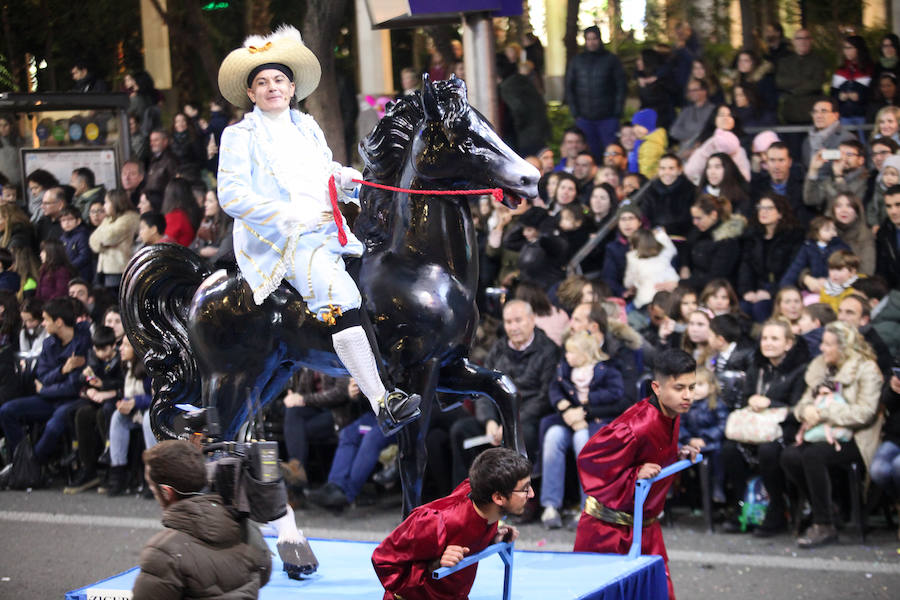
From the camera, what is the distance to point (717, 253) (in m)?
9.45

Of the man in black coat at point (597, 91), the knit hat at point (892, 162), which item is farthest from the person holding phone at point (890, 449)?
the man in black coat at point (597, 91)

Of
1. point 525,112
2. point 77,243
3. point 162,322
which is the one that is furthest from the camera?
point 525,112

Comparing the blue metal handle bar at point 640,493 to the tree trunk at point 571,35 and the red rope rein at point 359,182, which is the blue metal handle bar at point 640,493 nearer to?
the red rope rein at point 359,182

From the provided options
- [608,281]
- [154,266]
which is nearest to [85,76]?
[608,281]

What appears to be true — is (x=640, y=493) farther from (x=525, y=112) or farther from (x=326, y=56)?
(x=525, y=112)

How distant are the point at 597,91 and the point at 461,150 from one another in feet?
24.6

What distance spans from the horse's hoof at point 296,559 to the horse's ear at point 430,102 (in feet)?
6.40

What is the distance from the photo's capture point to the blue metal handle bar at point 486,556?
4.60m

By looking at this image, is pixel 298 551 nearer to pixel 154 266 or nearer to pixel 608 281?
pixel 154 266

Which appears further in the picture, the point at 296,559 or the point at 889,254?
the point at 889,254

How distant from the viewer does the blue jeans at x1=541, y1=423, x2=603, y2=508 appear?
8.32m

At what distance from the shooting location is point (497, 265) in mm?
10438

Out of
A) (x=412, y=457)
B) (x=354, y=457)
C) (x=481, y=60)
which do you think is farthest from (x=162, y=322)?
(x=481, y=60)

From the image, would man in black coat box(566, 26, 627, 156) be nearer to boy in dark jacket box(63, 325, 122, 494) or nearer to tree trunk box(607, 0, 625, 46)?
boy in dark jacket box(63, 325, 122, 494)
